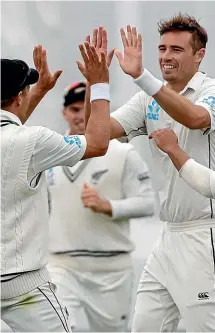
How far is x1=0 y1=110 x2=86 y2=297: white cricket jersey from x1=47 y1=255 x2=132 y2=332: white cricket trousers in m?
2.28

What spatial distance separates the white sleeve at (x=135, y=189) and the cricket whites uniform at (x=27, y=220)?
236 centimetres

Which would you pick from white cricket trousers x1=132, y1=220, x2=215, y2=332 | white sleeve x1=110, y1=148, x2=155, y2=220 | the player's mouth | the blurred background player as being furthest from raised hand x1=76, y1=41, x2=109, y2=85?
white sleeve x1=110, y1=148, x2=155, y2=220

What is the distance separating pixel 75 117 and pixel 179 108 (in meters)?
2.27

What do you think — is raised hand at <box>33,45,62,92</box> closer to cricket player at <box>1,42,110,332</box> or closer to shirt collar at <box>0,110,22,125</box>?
cricket player at <box>1,42,110,332</box>

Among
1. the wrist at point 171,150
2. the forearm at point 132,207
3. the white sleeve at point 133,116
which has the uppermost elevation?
the white sleeve at point 133,116

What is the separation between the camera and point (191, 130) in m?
4.67

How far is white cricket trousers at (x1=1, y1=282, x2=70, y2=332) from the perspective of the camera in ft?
13.6

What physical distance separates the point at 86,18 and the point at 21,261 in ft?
14.1

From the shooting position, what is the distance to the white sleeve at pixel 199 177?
4352 mm

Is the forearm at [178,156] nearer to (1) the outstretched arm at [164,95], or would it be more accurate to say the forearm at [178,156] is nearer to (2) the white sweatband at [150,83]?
(1) the outstretched arm at [164,95]

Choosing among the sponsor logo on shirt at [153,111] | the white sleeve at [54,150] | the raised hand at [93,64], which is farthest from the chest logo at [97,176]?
the white sleeve at [54,150]

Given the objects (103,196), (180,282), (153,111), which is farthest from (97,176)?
(180,282)

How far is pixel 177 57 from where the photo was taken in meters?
4.77

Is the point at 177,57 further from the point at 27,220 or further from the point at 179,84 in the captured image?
the point at 27,220
